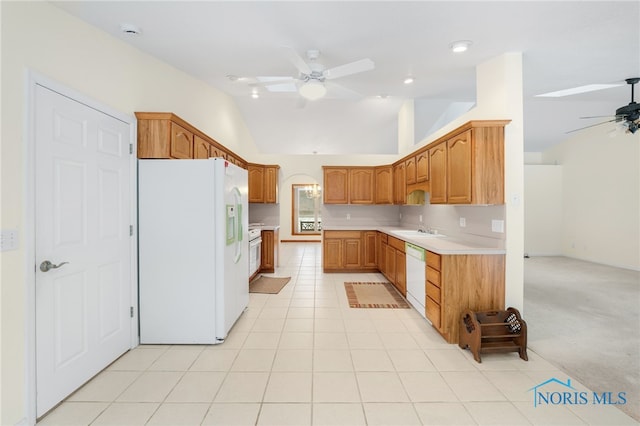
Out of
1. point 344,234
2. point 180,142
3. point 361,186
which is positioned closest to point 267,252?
point 344,234

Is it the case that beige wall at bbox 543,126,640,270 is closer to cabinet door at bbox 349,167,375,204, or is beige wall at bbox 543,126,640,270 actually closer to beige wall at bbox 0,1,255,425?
cabinet door at bbox 349,167,375,204

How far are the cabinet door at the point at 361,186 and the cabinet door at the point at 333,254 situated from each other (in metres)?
0.92

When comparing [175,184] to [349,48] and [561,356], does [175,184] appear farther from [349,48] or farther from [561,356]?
[561,356]

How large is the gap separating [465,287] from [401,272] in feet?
4.57

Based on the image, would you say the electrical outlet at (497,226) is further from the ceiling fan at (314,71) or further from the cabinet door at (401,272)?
the ceiling fan at (314,71)

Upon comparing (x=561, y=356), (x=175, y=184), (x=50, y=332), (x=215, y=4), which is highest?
(x=215, y=4)

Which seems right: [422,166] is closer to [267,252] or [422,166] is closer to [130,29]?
[267,252]

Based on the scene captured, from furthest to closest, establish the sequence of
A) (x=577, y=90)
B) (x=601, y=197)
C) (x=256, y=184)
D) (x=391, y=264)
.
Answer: (x=601, y=197), (x=256, y=184), (x=391, y=264), (x=577, y=90)

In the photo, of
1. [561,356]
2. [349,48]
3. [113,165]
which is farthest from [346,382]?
[349,48]

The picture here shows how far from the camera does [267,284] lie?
16.1ft

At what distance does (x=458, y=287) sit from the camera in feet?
9.11

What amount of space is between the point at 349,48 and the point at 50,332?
130 inches

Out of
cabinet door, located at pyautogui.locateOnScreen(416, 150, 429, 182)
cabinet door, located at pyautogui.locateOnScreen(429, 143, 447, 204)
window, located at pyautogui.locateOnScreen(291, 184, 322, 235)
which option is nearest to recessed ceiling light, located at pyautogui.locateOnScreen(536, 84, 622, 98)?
cabinet door, located at pyautogui.locateOnScreen(416, 150, 429, 182)

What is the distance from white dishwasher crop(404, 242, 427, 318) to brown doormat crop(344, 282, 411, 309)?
264mm
